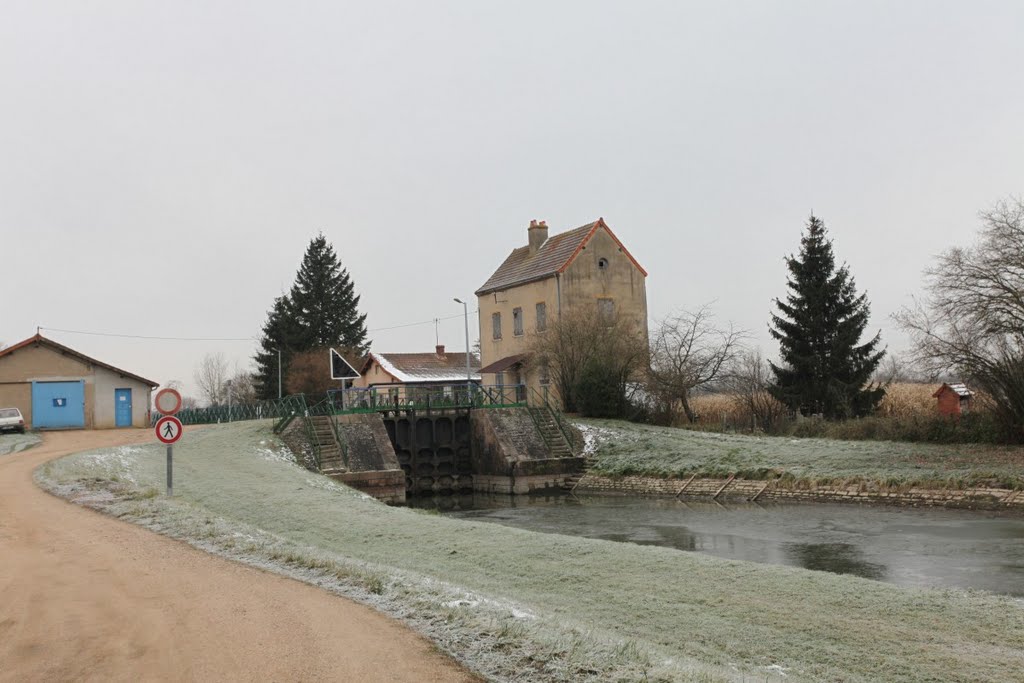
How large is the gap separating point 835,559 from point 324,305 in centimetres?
6363

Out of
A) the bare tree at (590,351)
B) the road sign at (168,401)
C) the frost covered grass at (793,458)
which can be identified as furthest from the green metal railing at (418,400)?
the road sign at (168,401)

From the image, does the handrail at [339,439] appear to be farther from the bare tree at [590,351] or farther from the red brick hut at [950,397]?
the red brick hut at [950,397]

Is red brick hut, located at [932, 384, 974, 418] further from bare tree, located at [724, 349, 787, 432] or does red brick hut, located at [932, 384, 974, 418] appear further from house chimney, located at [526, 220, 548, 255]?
house chimney, located at [526, 220, 548, 255]

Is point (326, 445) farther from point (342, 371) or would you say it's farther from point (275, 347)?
point (275, 347)

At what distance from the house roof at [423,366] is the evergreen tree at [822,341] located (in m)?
20.1

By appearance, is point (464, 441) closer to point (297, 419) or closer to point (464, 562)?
point (297, 419)

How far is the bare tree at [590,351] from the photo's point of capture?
42594 millimetres

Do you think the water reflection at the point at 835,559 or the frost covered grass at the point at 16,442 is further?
the frost covered grass at the point at 16,442

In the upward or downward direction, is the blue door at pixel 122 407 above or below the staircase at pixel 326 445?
above

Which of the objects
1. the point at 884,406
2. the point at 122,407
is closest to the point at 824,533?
the point at 884,406

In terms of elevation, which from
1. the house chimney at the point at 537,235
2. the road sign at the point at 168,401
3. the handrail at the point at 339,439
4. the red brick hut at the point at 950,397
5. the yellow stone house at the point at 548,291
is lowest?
the handrail at the point at 339,439

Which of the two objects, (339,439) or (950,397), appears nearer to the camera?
(339,439)

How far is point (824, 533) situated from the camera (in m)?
21.3

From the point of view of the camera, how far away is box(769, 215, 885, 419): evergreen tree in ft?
131
